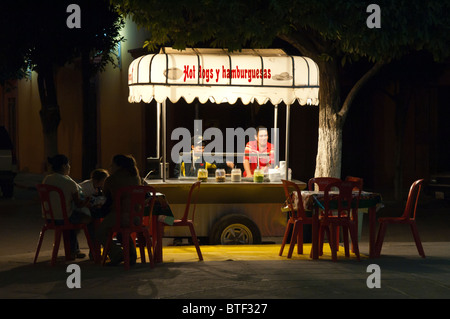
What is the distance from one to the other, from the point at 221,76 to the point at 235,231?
230cm

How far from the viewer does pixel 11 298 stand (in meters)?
7.05

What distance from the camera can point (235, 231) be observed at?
11.1 m

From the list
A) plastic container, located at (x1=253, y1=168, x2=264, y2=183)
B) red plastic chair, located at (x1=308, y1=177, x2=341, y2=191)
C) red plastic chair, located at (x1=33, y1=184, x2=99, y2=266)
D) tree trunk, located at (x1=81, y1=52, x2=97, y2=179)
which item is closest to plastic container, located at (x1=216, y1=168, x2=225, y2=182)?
plastic container, located at (x1=253, y1=168, x2=264, y2=183)

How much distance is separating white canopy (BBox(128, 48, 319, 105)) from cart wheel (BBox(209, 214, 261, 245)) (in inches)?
71.0

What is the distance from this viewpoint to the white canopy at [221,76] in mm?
10898

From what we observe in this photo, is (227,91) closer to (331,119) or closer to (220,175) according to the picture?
(220,175)

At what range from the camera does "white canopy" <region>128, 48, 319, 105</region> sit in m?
10.9

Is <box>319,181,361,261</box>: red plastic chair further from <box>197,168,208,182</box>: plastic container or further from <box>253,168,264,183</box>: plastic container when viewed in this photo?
<box>197,168,208,182</box>: plastic container

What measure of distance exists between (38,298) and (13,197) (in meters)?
13.7

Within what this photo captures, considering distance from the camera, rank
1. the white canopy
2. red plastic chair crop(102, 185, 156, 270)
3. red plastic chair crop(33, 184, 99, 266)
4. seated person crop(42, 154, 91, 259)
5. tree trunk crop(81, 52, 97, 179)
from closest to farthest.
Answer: red plastic chair crop(102, 185, 156, 270)
red plastic chair crop(33, 184, 99, 266)
seated person crop(42, 154, 91, 259)
the white canopy
tree trunk crop(81, 52, 97, 179)

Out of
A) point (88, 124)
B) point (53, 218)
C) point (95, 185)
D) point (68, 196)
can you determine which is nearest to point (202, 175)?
point (95, 185)

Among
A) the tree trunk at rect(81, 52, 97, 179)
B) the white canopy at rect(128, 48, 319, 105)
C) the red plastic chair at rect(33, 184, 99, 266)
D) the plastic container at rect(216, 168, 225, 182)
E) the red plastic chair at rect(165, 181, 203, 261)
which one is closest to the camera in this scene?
the red plastic chair at rect(33, 184, 99, 266)

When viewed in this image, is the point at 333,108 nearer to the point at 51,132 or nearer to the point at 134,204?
the point at 134,204
